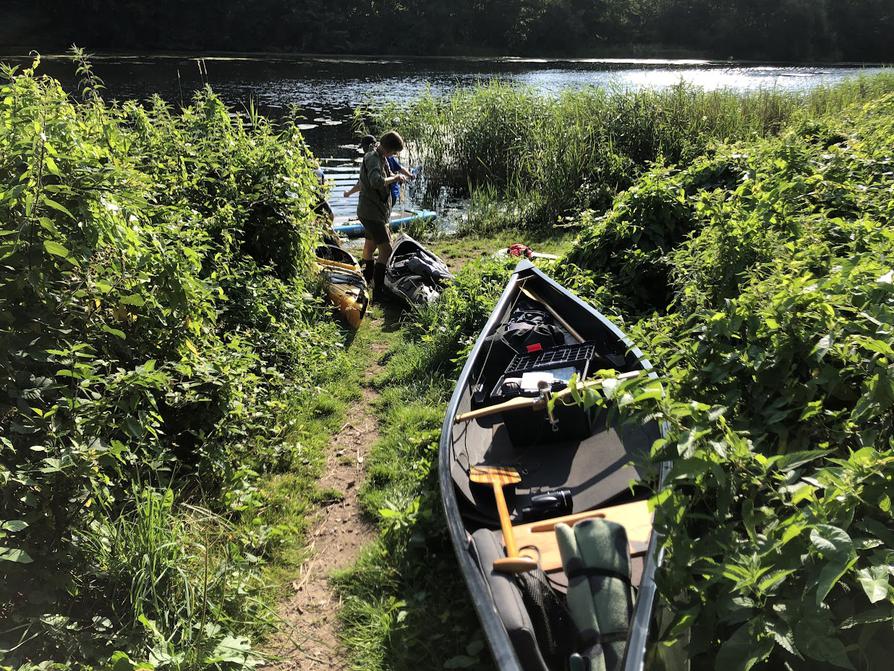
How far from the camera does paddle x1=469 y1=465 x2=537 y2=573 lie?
8.81ft

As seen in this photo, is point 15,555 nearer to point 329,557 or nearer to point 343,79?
point 329,557

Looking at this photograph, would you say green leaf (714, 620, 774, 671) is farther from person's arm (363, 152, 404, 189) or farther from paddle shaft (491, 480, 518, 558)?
person's arm (363, 152, 404, 189)

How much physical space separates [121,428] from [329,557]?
1.51 m

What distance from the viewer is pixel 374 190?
752 centimetres

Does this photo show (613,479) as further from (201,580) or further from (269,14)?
(269,14)

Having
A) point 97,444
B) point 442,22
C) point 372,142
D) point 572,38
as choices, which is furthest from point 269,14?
point 97,444

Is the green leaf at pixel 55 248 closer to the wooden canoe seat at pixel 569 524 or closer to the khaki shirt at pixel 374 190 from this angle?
the wooden canoe seat at pixel 569 524

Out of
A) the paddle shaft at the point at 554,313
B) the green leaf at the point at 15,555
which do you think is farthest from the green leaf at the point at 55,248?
the paddle shaft at the point at 554,313

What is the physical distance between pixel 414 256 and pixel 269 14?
5040 cm

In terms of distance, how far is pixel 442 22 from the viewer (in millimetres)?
52875

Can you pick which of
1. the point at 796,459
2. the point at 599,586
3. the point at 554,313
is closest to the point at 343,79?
the point at 554,313

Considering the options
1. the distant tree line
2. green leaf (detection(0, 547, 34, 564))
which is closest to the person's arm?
green leaf (detection(0, 547, 34, 564))

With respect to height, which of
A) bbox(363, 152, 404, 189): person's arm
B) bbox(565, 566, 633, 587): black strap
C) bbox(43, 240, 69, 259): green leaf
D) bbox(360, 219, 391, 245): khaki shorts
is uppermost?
bbox(43, 240, 69, 259): green leaf

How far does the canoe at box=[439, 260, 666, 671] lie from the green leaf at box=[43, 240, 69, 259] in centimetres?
224
